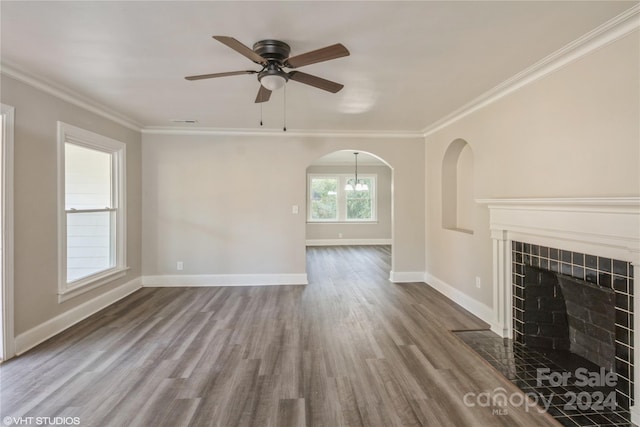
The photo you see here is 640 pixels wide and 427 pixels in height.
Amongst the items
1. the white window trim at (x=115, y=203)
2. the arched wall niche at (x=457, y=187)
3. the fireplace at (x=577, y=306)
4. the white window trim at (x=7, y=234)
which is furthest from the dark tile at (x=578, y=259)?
the white window trim at (x=115, y=203)

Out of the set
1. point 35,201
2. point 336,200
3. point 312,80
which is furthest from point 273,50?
point 336,200

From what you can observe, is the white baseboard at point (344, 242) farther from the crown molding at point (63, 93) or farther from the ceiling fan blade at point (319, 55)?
the ceiling fan blade at point (319, 55)

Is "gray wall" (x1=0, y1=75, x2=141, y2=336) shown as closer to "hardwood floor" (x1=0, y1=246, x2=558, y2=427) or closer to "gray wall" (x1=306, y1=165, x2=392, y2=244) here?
"hardwood floor" (x1=0, y1=246, x2=558, y2=427)

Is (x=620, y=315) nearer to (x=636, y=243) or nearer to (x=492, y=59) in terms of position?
(x=636, y=243)

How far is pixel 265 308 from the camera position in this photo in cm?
389

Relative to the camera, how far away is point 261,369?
2459mm

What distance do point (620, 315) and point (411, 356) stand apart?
4.84 feet

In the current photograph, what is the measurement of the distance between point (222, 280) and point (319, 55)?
157 inches

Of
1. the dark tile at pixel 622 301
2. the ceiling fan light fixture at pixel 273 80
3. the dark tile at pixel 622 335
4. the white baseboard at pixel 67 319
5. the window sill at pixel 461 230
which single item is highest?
the ceiling fan light fixture at pixel 273 80

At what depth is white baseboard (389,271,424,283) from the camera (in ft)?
16.7

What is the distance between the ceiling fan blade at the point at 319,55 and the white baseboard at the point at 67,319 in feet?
11.1

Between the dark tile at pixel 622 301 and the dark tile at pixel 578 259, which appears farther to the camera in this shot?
the dark tile at pixel 578 259

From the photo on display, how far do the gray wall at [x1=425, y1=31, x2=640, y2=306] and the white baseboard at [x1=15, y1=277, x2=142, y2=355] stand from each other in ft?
15.4

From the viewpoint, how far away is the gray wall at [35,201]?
267 cm
